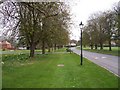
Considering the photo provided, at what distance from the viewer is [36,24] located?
3741cm

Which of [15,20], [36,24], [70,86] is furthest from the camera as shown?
[36,24]

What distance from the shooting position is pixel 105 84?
44.0ft

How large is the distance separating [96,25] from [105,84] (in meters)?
76.8

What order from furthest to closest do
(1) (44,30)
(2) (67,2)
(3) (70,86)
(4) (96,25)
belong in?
(4) (96,25), (1) (44,30), (2) (67,2), (3) (70,86)

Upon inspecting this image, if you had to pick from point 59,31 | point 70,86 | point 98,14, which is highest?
point 98,14

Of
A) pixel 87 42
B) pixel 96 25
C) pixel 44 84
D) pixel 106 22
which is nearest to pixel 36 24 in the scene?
pixel 44 84

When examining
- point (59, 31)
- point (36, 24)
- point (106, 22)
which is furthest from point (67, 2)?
point (106, 22)

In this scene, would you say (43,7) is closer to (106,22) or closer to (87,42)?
(106,22)

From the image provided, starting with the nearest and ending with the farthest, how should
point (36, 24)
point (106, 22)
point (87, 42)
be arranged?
point (36, 24) < point (106, 22) < point (87, 42)

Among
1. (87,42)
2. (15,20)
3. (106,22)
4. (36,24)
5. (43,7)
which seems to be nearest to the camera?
(43,7)

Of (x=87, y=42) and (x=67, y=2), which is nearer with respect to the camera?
(x=67, y=2)

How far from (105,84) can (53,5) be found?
638 cm

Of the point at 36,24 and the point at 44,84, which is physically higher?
the point at 36,24

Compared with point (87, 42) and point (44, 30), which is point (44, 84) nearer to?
point (44, 30)
